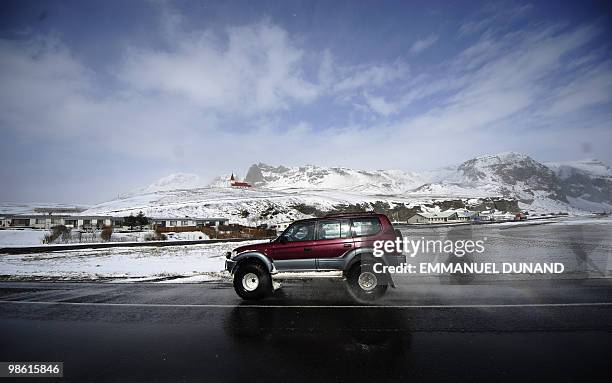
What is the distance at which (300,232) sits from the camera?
29.5ft

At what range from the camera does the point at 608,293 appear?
28.3 ft

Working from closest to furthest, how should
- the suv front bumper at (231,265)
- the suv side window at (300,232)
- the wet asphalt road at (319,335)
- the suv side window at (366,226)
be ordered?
the wet asphalt road at (319,335)
the suv side window at (366,226)
the suv side window at (300,232)
the suv front bumper at (231,265)

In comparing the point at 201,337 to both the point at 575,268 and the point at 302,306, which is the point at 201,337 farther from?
the point at 575,268

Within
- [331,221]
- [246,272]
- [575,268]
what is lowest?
[575,268]

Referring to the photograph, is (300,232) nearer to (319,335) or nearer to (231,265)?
(231,265)

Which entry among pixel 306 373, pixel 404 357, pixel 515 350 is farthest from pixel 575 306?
pixel 306 373

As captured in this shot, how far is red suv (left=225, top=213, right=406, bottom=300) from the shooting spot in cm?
838

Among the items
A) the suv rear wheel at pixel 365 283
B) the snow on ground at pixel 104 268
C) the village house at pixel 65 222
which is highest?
the village house at pixel 65 222

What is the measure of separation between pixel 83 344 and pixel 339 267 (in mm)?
5441

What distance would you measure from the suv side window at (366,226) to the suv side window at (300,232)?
3.80 ft

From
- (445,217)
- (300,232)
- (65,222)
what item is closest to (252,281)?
(300,232)

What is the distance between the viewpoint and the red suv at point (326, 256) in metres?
8.38

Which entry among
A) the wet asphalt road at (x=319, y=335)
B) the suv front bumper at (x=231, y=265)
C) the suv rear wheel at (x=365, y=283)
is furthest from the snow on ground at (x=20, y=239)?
the suv rear wheel at (x=365, y=283)

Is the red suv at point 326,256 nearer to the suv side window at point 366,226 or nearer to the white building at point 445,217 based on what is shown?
the suv side window at point 366,226
